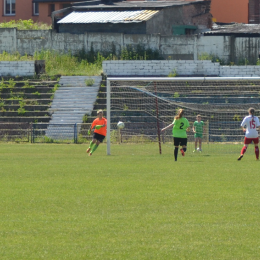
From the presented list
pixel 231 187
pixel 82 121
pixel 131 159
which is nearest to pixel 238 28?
pixel 82 121

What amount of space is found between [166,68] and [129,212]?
2423cm

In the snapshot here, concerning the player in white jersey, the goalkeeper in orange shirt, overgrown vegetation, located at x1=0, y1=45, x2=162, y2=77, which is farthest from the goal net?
overgrown vegetation, located at x1=0, y1=45, x2=162, y2=77

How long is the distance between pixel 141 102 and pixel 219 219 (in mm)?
18387

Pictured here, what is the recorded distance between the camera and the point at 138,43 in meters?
34.9

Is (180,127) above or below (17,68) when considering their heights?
below

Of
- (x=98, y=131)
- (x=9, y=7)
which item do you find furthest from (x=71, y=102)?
(x=9, y=7)

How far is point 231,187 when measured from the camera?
1074cm

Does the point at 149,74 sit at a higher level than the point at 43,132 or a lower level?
higher

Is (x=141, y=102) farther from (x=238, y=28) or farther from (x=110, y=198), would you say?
(x=110, y=198)

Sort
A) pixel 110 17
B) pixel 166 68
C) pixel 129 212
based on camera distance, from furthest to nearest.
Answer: pixel 110 17 → pixel 166 68 → pixel 129 212

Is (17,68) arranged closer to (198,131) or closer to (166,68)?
(166,68)

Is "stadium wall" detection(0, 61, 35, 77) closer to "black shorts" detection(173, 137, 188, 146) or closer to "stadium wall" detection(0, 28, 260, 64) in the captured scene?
"stadium wall" detection(0, 28, 260, 64)

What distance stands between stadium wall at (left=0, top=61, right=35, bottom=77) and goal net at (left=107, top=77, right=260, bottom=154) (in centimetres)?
815

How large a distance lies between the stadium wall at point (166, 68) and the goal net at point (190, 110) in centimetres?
326
